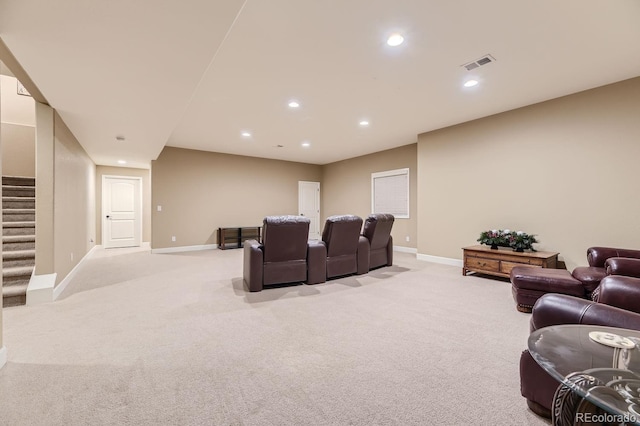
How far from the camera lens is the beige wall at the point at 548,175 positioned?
3.57 meters

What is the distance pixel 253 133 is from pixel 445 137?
4070 millimetres

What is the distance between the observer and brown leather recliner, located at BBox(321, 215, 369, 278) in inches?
161

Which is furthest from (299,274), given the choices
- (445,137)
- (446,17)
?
(445,137)

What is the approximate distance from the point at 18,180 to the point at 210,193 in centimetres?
371

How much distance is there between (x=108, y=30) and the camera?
6.63 feet

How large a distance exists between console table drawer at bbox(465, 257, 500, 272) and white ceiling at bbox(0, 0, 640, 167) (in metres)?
2.49

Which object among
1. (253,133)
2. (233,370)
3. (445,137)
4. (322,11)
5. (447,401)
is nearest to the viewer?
(447,401)

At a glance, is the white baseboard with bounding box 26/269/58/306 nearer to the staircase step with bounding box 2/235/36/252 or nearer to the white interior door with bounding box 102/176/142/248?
the staircase step with bounding box 2/235/36/252

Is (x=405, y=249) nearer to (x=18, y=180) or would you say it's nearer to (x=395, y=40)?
(x=395, y=40)

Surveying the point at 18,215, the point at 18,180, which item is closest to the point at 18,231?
the point at 18,215

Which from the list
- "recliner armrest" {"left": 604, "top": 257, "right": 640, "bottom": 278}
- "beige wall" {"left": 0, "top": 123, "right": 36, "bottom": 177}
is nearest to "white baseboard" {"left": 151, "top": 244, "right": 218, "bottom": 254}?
"beige wall" {"left": 0, "top": 123, "right": 36, "bottom": 177}

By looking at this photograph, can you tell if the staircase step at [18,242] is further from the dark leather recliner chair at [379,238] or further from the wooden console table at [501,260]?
the wooden console table at [501,260]

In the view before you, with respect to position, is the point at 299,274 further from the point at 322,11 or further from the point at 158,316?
the point at 322,11

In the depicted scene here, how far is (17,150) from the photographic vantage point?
17.0 feet
